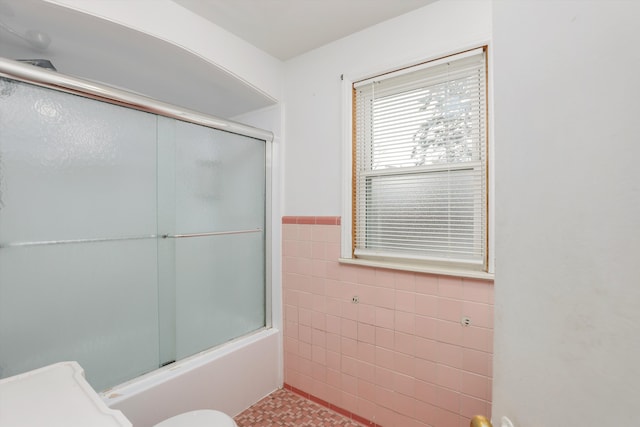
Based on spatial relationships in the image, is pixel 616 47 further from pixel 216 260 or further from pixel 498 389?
pixel 216 260

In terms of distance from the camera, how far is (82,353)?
1338 mm

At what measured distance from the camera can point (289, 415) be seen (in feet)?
6.27

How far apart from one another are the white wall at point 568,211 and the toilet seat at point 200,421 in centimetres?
120

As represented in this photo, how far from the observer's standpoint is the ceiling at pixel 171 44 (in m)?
1.39

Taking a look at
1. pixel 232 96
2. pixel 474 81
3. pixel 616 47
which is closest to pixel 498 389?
pixel 616 47

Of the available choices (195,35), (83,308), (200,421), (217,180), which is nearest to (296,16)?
(195,35)

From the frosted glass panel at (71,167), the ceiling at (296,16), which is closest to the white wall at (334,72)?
the ceiling at (296,16)

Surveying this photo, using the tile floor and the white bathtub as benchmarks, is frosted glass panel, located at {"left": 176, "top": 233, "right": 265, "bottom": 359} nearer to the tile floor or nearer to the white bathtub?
the white bathtub

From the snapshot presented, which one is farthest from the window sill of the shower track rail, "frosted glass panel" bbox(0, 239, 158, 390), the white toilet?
the white toilet

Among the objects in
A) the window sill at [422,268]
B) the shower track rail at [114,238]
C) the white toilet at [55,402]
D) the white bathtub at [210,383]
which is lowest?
the white bathtub at [210,383]

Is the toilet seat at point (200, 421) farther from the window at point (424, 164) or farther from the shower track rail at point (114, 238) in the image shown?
the window at point (424, 164)

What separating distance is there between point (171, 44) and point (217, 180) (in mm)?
811

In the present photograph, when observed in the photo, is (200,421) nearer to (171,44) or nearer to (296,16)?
(171,44)

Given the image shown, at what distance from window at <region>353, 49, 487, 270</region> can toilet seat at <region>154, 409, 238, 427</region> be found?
115 cm
